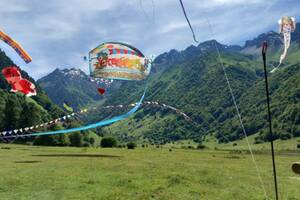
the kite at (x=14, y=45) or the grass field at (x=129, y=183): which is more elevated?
the kite at (x=14, y=45)

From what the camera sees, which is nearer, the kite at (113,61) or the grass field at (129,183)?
the grass field at (129,183)

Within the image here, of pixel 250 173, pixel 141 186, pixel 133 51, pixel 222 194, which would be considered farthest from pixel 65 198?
pixel 133 51

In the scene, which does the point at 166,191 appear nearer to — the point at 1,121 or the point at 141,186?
the point at 141,186

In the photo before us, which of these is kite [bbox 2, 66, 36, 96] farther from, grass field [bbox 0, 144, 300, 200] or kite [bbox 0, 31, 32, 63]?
grass field [bbox 0, 144, 300, 200]

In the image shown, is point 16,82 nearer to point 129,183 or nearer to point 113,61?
point 113,61

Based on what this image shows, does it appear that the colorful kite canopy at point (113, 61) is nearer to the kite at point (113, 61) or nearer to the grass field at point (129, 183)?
the kite at point (113, 61)

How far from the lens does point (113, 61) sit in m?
50.3

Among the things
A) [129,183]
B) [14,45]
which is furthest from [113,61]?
[129,183]

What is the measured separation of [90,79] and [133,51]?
6.55 metres

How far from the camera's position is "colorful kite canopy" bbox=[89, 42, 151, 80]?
5031cm

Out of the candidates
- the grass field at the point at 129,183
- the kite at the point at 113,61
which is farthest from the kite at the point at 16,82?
the grass field at the point at 129,183

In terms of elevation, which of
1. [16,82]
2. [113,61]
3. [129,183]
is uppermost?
[113,61]

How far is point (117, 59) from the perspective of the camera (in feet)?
165

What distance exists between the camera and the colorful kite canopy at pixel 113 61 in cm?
5031
